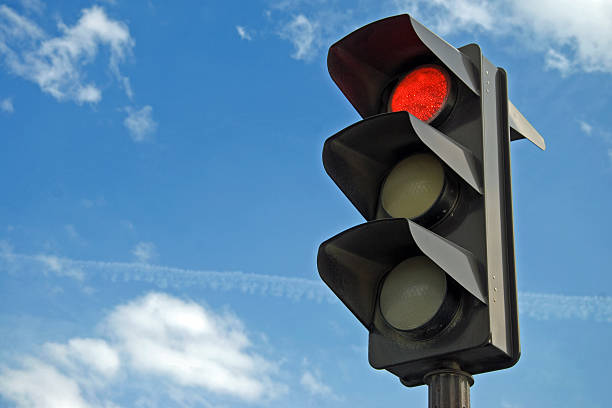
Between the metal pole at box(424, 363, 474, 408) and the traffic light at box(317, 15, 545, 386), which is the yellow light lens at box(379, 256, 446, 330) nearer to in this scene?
the traffic light at box(317, 15, 545, 386)

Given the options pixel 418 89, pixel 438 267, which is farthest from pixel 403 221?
pixel 418 89

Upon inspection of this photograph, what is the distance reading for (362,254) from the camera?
126 inches

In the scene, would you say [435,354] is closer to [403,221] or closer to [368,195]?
[403,221]

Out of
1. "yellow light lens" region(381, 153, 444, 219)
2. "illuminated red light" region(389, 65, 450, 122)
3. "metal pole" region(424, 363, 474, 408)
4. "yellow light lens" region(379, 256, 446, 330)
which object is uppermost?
"illuminated red light" region(389, 65, 450, 122)

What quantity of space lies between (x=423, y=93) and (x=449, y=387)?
4.46 feet

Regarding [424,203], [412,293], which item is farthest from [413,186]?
[412,293]

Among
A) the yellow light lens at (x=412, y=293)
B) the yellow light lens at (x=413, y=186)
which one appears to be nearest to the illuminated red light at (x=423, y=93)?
the yellow light lens at (x=413, y=186)

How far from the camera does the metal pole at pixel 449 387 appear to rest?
9.49ft

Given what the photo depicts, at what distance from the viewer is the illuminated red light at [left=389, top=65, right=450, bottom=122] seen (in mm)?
3590

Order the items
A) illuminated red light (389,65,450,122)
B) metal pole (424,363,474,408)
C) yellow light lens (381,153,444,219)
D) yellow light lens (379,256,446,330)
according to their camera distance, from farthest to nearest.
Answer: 1. illuminated red light (389,65,450,122)
2. yellow light lens (381,153,444,219)
3. yellow light lens (379,256,446,330)
4. metal pole (424,363,474,408)

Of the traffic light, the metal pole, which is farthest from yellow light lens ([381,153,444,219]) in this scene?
the metal pole

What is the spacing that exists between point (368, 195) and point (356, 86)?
1.86 ft

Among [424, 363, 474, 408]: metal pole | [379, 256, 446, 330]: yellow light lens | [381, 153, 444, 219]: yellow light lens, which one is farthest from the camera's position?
[381, 153, 444, 219]: yellow light lens

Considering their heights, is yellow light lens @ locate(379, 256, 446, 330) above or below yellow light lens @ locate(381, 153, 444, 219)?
below
